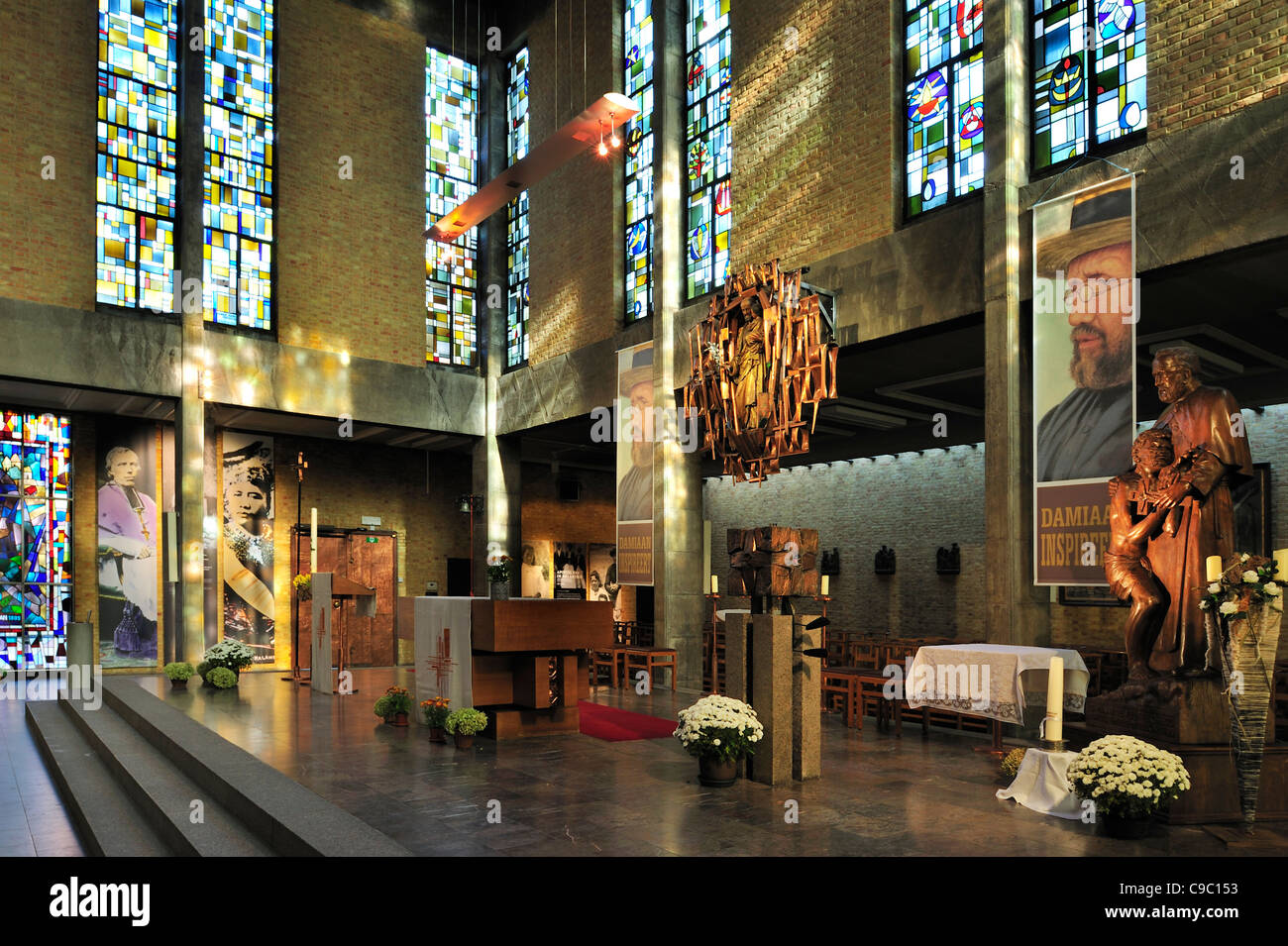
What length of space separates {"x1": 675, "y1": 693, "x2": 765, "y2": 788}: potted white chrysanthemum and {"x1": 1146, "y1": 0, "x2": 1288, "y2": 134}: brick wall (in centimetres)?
608

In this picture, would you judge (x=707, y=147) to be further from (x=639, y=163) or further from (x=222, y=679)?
(x=222, y=679)

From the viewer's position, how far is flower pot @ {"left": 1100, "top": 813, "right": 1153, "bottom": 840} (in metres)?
5.13

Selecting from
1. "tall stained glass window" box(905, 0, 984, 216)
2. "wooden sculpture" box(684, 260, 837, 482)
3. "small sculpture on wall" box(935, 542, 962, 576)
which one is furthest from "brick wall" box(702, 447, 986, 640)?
"wooden sculpture" box(684, 260, 837, 482)

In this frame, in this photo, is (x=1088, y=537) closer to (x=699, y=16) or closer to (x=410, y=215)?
(x=699, y=16)

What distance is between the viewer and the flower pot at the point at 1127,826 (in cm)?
513

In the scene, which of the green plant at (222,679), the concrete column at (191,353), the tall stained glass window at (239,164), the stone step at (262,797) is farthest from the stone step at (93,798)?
the tall stained glass window at (239,164)

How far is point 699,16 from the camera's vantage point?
14.0 metres

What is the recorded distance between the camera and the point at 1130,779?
16.7 ft

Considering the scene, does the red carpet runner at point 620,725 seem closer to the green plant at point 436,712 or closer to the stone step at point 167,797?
the green plant at point 436,712

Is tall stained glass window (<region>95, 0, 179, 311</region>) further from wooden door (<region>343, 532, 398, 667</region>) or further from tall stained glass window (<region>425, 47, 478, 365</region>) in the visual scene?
wooden door (<region>343, 532, 398, 667</region>)

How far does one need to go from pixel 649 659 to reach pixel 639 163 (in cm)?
768

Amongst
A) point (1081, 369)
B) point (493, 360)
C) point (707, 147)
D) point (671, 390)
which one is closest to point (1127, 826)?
point (1081, 369)

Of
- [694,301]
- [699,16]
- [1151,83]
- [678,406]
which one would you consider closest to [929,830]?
[1151,83]
